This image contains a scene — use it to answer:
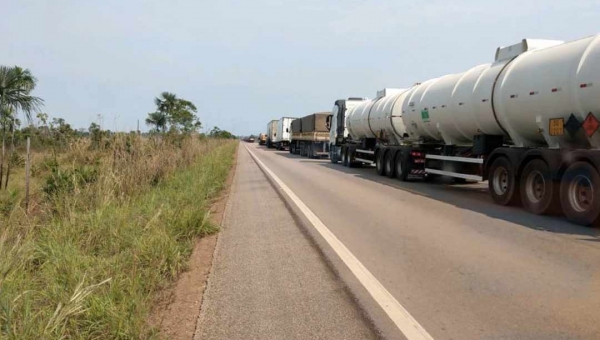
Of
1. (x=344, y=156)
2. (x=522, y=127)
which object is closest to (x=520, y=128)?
(x=522, y=127)

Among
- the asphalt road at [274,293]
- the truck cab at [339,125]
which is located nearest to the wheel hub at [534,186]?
the asphalt road at [274,293]

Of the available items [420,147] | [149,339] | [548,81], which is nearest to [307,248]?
[149,339]

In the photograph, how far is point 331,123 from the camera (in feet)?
102

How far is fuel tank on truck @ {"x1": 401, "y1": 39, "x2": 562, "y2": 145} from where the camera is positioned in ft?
39.8

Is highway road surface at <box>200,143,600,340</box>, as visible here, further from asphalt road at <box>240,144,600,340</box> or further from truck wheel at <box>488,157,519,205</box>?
truck wheel at <box>488,157,519,205</box>

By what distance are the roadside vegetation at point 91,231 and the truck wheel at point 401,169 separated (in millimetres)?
6468

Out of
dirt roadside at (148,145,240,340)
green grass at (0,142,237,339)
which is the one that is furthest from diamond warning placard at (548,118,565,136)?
dirt roadside at (148,145,240,340)

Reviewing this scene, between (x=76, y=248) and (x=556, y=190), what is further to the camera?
(x=556, y=190)

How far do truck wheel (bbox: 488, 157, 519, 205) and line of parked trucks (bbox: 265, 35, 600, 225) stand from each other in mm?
23

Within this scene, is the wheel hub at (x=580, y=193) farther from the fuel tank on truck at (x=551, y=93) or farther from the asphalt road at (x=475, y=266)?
the fuel tank on truck at (x=551, y=93)

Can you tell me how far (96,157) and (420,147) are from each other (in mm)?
10799

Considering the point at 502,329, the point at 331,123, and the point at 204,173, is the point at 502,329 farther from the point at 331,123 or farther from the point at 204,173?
the point at 331,123

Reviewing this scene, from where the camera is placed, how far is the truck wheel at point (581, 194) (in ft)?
28.4

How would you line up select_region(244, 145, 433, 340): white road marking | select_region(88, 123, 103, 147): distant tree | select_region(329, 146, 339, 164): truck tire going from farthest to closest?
select_region(329, 146, 339, 164): truck tire, select_region(88, 123, 103, 147): distant tree, select_region(244, 145, 433, 340): white road marking
